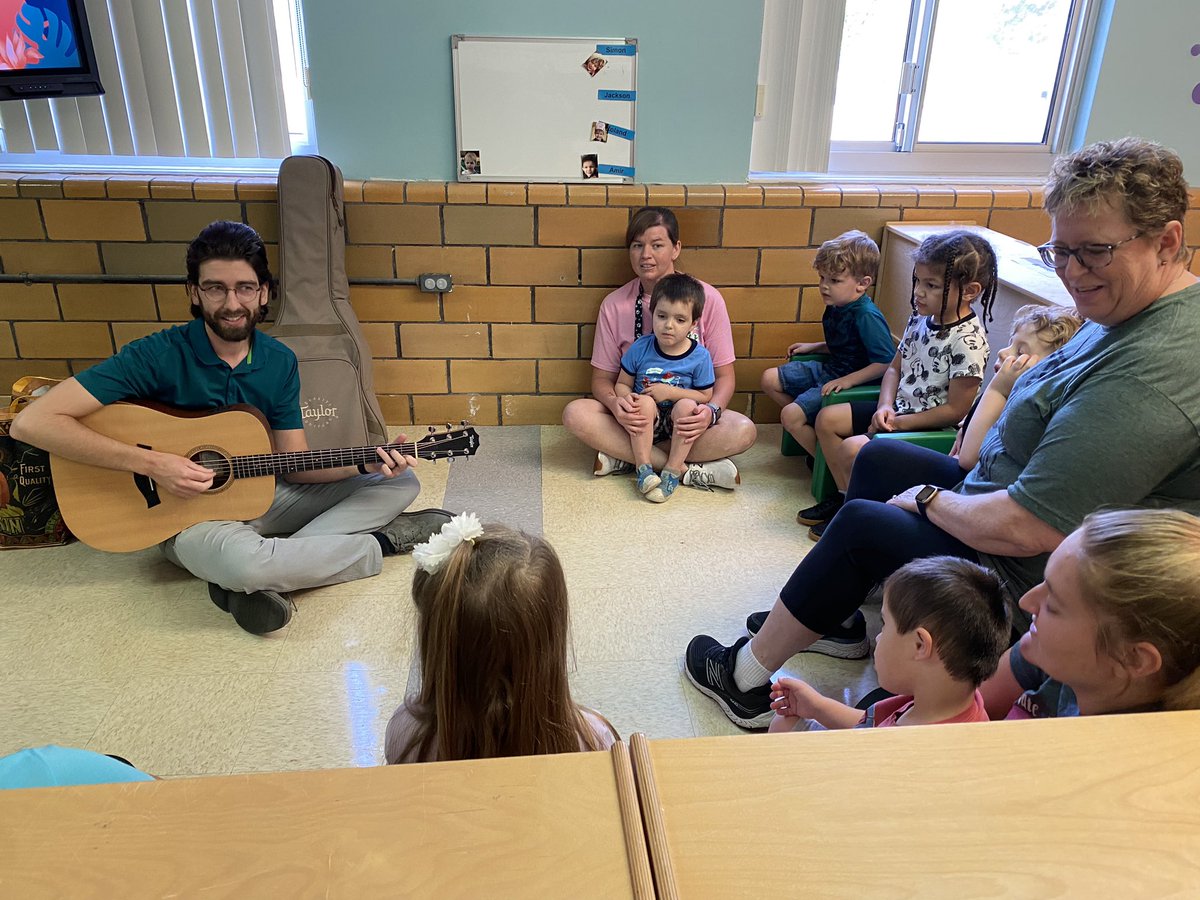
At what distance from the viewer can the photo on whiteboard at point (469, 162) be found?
2.98 metres

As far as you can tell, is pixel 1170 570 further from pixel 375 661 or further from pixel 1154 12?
pixel 1154 12

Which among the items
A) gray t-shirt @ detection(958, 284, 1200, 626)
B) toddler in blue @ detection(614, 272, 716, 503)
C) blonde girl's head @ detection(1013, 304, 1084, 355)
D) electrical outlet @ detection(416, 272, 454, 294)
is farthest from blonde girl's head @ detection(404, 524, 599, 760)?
electrical outlet @ detection(416, 272, 454, 294)

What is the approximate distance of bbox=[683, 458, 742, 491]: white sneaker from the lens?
113 inches

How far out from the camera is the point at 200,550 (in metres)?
2.13

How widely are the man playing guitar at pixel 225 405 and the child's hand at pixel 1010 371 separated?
1505 mm

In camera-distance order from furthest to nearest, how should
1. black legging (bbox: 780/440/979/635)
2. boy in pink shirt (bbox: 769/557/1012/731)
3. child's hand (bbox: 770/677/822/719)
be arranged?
black legging (bbox: 780/440/979/635) → child's hand (bbox: 770/677/822/719) → boy in pink shirt (bbox: 769/557/1012/731)

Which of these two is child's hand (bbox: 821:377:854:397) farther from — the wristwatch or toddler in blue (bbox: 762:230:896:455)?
the wristwatch

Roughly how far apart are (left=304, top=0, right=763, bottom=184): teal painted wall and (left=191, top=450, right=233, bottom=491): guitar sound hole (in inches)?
50.7

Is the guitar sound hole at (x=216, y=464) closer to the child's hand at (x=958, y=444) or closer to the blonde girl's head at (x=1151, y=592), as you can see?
the child's hand at (x=958, y=444)

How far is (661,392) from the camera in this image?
2.88m

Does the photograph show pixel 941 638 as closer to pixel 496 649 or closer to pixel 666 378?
pixel 496 649

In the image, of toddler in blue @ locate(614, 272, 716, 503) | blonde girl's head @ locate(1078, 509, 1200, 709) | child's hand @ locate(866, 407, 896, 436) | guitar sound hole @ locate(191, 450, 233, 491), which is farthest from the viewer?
toddler in blue @ locate(614, 272, 716, 503)

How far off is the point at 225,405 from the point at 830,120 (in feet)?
7.74

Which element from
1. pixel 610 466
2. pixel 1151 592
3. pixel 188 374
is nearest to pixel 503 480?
pixel 610 466
